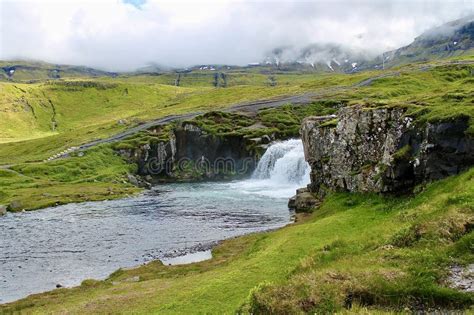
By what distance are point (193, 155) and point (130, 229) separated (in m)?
64.7

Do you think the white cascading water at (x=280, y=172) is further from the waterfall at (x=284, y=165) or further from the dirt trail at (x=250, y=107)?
the dirt trail at (x=250, y=107)

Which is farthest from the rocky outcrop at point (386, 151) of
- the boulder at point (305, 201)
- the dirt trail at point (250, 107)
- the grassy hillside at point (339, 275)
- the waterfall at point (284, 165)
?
the dirt trail at point (250, 107)

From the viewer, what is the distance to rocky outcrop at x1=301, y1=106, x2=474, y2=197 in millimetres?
34062

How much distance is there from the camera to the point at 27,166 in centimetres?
12369

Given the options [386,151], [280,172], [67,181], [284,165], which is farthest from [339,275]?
[67,181]

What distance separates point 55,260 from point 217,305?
34.1m

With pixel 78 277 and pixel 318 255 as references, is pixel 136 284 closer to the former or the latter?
pixel 78 277

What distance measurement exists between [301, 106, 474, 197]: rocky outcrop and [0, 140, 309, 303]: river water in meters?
13.0

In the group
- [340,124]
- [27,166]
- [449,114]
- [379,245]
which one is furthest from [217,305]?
[27,166]

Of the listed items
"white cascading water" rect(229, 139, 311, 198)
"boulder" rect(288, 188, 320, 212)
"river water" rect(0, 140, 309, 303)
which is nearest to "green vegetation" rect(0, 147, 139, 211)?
"river water" rect(0, 140, 309, 303)

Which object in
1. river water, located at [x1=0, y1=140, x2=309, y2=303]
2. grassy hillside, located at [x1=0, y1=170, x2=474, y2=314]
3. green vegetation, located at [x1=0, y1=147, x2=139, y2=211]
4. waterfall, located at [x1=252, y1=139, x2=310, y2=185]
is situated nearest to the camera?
grassy hillside, located at [x1=0, y1=170, x2=474, y2=314]

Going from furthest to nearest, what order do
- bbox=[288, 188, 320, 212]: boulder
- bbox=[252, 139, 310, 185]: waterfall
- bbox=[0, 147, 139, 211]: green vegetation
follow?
bbox=[252, 139, 310, 185]: waterfall
bbox=[0, 147, 139, 211]: green vegetation
bbox=[288, 188, 320, 212]: boulder

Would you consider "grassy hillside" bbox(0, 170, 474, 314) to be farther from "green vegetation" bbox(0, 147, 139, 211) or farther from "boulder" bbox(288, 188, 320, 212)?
"green vegetation" bbox(0, 147, 139, 211)

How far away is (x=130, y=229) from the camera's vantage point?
63.7 m
